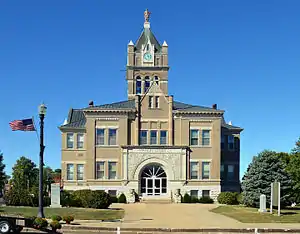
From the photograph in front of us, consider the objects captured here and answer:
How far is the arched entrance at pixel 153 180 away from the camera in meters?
58.1

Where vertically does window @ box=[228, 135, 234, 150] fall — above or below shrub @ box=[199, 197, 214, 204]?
above

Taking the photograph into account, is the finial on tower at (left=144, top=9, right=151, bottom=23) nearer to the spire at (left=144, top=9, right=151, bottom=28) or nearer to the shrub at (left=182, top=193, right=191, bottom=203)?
the spire at (left=144, top=9, right=151, bottom=28)

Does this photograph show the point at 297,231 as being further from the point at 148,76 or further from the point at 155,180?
the point at 148,76

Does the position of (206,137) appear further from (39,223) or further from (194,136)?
(39,223)

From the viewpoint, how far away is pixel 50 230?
868 inches

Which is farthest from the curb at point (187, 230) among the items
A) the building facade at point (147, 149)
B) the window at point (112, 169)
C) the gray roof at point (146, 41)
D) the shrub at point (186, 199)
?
the gray roof at point (146, 41)

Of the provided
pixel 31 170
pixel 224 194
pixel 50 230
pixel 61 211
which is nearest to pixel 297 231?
pixel 50 230

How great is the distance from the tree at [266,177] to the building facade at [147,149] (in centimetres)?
1690

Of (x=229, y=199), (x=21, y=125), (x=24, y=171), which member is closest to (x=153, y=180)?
(x=229, y=199)

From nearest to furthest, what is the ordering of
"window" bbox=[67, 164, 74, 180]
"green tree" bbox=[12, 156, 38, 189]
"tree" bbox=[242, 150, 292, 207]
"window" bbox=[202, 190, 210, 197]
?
"tree" bbox=[242, 150, 292, 207] < "window" bbox=[202, 190, 210, 197] < "window" bbox=[67, 164, 74, 180] < "green tree" bbox=[12, 156, 38, 189]

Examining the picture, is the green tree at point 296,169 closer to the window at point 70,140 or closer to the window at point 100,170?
the window at point 100,170

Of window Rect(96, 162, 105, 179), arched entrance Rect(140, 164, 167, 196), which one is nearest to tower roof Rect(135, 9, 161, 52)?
arched entrance Rect(140, 164, 167, 196)

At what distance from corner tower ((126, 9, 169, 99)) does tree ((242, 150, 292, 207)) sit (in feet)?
105

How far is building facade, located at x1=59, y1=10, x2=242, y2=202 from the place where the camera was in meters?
57.8
